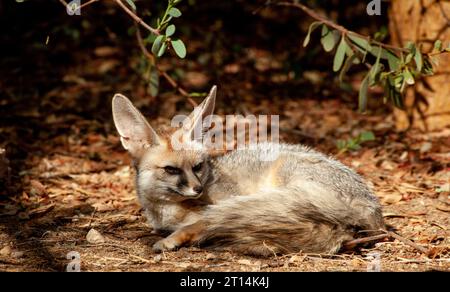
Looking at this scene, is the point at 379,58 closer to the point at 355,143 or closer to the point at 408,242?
the point at 355,143

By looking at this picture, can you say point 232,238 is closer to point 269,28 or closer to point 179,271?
point 179,271

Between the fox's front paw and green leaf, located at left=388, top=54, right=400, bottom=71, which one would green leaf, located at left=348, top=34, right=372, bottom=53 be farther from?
the fox's front paw

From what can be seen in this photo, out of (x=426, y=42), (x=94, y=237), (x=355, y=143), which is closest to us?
(x=94, y=237)

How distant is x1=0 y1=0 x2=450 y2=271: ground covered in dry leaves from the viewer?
11.2 ft

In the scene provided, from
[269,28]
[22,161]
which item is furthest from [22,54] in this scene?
[269,28]

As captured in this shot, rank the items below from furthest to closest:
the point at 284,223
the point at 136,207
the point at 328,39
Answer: the point at 328,39, the point at 136,207, the point at 284,223

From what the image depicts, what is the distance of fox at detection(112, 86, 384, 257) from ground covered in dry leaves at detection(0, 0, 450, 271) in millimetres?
106

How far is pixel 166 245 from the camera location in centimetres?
354

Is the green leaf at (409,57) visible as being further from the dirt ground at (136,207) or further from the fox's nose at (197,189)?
the fox's nose at (197,189)

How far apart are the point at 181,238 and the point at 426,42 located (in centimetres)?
334

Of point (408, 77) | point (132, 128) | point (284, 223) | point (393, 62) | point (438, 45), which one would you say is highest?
point (438, 45)

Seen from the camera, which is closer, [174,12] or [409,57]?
[174,12]

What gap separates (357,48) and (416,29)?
1.25 meters

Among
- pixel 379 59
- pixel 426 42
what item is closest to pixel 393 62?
pixel 379 59
